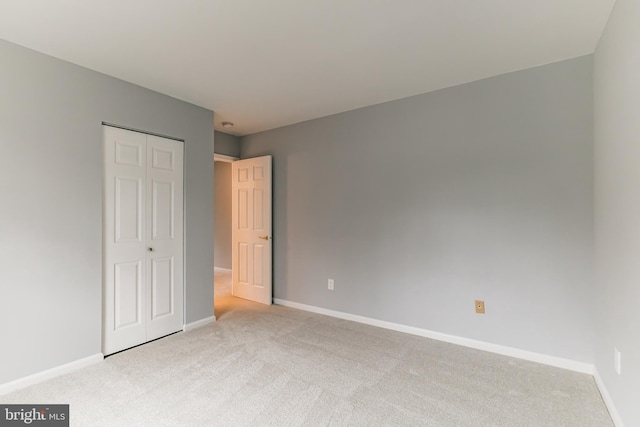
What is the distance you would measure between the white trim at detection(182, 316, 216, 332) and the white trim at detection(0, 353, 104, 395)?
31.4 inches

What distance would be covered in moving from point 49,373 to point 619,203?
3952 mm

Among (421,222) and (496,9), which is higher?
(496,9)

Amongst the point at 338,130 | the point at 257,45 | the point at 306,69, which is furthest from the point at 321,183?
the point at 257,45

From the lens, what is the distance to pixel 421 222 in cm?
308

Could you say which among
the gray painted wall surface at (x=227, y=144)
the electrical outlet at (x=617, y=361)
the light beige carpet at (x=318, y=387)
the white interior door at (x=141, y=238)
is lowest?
the light beige carpet at (x=318, y=387)

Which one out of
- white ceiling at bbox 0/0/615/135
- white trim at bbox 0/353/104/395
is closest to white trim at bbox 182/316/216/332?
white trim at bbox 0/353/104/395

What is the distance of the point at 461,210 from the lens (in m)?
2.87

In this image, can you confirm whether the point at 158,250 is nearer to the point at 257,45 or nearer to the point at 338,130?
the point at 257,45

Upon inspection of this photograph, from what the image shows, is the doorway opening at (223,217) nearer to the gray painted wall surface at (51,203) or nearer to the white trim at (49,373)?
the gray painted wall surface at (51,203)

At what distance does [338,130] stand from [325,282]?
184 cm

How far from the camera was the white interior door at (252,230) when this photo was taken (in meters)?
4.15

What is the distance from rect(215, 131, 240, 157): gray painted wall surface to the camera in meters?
4.32

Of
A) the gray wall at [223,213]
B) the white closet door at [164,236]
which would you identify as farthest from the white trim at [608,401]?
the gray wall at [223,213]

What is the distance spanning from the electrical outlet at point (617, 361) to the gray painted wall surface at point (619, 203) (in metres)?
0.04
